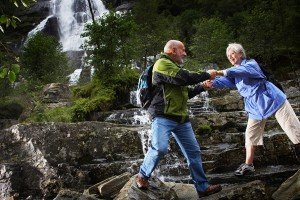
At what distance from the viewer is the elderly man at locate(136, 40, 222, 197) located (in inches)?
201

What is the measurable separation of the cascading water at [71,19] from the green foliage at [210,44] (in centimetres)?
1312

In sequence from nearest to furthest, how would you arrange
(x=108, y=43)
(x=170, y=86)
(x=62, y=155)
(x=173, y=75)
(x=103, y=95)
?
(x=173, y=75) → (x=170, y=86) → (x=62, y=155) → (x=103, y=95) → (x=108, y=43)

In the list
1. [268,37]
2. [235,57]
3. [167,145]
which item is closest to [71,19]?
[268,37]

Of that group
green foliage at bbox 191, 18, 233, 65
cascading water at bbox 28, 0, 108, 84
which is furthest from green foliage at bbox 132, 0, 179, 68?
cascading water at bbox 28, 0, 108, 84

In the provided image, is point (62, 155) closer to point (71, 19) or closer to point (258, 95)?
point (258, 95)

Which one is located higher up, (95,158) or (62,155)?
(62,155)

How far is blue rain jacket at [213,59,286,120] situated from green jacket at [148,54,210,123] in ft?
2.37

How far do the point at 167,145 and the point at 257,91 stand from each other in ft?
5.66

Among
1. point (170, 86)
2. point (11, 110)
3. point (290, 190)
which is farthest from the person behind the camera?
point (11, 110)

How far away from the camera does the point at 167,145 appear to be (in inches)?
203

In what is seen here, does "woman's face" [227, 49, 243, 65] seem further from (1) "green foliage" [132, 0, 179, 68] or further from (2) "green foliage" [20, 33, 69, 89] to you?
(2) "green foliage" [20, 33, 69, 89]

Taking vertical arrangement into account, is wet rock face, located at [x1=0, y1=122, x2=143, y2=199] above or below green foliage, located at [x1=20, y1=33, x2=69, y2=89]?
below

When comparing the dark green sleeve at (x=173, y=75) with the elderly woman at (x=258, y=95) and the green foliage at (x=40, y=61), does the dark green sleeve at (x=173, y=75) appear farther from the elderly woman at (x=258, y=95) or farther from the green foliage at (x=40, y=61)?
the green foliage at (x=40, y=61)

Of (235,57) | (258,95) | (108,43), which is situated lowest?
(258,95)
